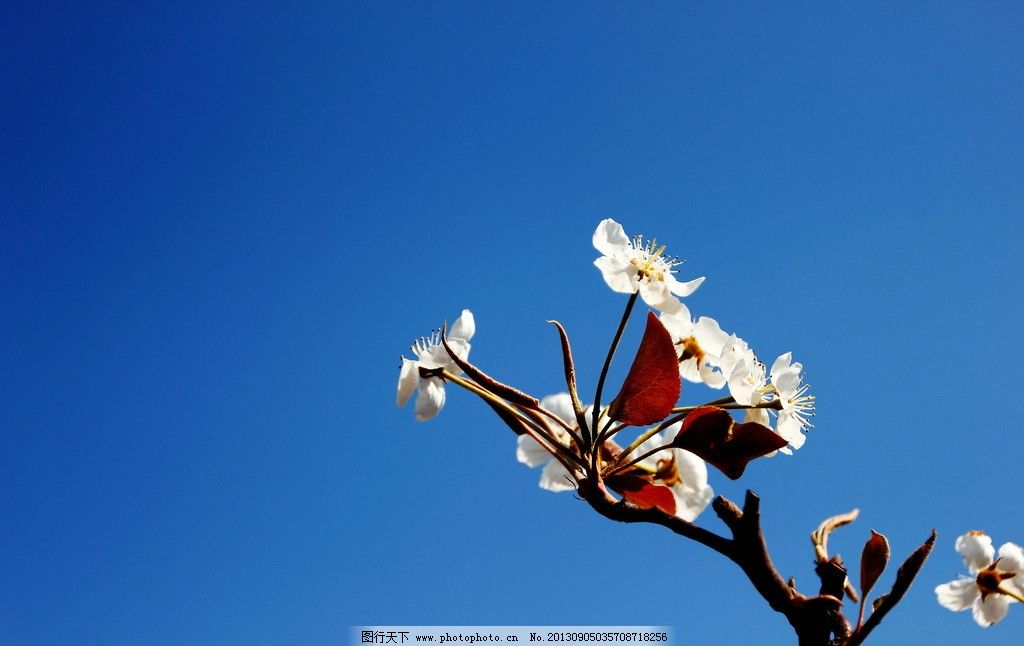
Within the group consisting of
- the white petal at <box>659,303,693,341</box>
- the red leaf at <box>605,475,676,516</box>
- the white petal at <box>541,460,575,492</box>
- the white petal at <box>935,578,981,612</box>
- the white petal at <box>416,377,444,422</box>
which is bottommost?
the white petal at <box>935,578,981,612</box>

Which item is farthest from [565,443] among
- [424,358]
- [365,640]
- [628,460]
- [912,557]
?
[365,640]

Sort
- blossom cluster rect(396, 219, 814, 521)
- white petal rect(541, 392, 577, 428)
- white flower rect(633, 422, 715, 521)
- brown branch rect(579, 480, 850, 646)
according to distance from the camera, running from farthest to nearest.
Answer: white petal rect(541, 392, 577, 428), white flower rect(633, 422, 715, 521), blossom cluster rect(396, 219, 814, 521), brown branch rect(579, 480, 850, 646)

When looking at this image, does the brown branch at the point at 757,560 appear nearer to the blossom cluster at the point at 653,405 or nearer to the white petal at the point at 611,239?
the blossom cluster at the point at 653,405

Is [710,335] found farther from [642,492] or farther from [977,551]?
[977,551]

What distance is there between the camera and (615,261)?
0.98 metres

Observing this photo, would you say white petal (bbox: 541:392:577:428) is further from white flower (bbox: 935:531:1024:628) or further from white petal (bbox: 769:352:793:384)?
white flower (bbox: 935:531:1024:628)

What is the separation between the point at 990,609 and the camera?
1.04m

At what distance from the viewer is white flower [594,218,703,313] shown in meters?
0.95

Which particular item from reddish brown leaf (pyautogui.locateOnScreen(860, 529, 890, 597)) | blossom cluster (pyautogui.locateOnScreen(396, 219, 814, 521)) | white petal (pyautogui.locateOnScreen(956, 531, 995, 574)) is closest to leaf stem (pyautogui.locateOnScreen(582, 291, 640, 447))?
blossom cluster (pyautogui.locateOnScreen(396, 219, 814, 521))

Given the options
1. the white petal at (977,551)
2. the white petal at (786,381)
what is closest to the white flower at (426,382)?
the white petal at (786,381)

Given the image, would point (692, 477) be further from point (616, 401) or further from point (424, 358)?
point (424, 358)

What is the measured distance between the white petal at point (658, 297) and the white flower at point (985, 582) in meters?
0.54

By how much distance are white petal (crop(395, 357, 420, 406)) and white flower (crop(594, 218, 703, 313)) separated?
0.87 feet

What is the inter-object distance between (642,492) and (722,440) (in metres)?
0.11
